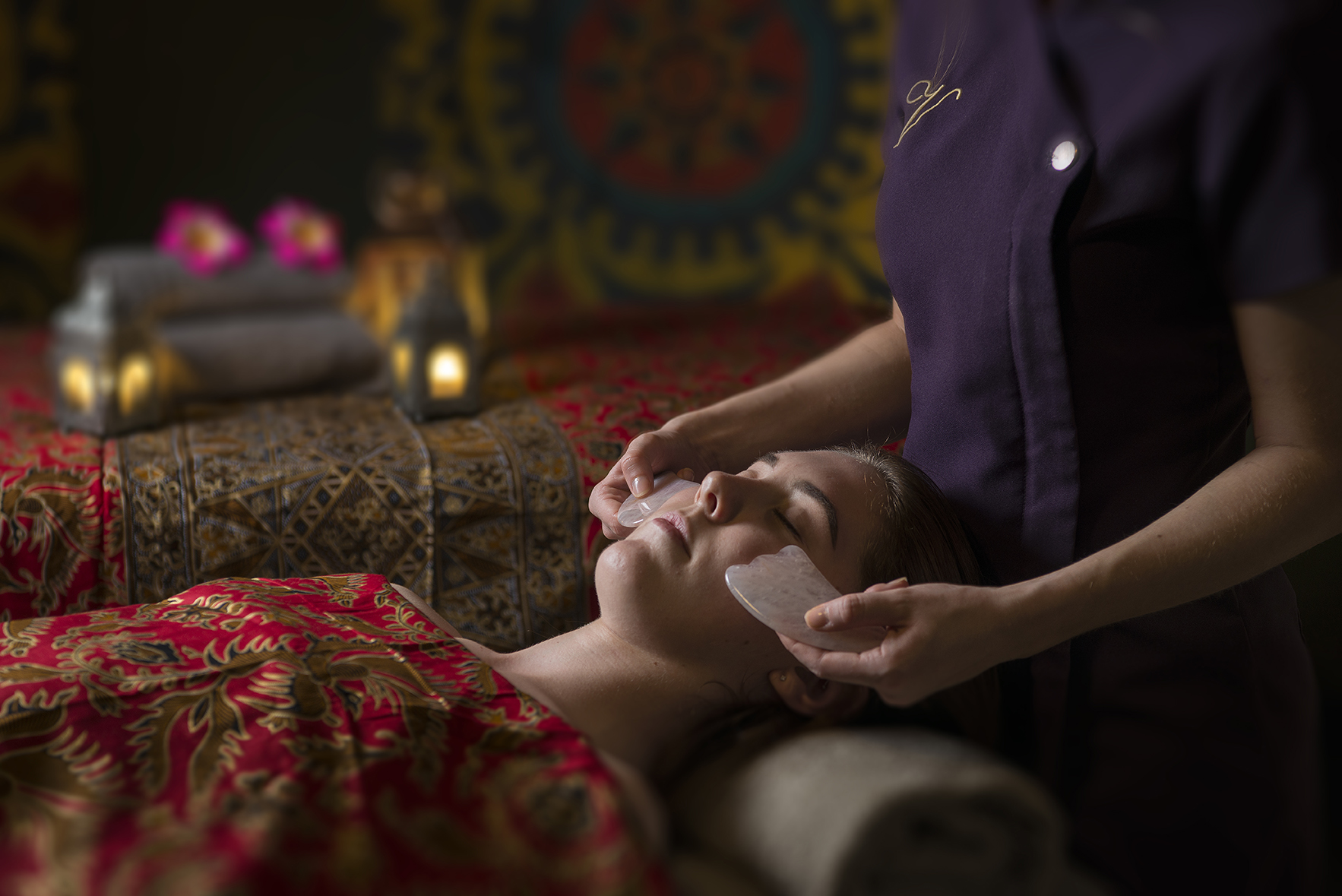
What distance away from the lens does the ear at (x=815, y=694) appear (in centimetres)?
85

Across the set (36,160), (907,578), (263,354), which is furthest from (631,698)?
(36,160)

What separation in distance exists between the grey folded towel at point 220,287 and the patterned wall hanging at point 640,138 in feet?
2.76

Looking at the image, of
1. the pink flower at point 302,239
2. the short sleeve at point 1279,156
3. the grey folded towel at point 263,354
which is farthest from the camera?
the pink flower at point 302,239

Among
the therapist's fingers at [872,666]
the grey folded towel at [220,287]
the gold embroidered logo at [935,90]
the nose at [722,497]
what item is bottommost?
the therapist's fingers at [872,666]

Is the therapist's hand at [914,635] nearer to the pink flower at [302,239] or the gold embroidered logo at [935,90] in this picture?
the gold embroidered logo at [935,90]

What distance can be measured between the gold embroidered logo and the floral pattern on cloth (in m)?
0.60

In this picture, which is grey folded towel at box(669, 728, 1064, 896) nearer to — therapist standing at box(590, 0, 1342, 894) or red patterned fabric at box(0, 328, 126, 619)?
therapist standing at box(590, 0, 1342, 894)

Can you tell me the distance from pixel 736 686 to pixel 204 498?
0.84 meters

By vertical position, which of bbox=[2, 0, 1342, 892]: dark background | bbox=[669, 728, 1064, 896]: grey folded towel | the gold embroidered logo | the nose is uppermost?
bbox=[2, 0, 1342, 892]: dark background

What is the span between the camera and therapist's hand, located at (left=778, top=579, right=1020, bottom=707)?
2.27 ft

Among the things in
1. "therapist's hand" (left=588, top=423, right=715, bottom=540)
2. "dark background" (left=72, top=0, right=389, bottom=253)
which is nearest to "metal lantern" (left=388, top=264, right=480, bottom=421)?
"therapist's hand" (left=588, top=423, right=715, bottom=540)

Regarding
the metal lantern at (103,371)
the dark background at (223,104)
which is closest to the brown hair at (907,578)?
the metal lantern at (103,371)

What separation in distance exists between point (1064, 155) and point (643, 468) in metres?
0.43

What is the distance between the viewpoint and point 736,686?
878 mm
